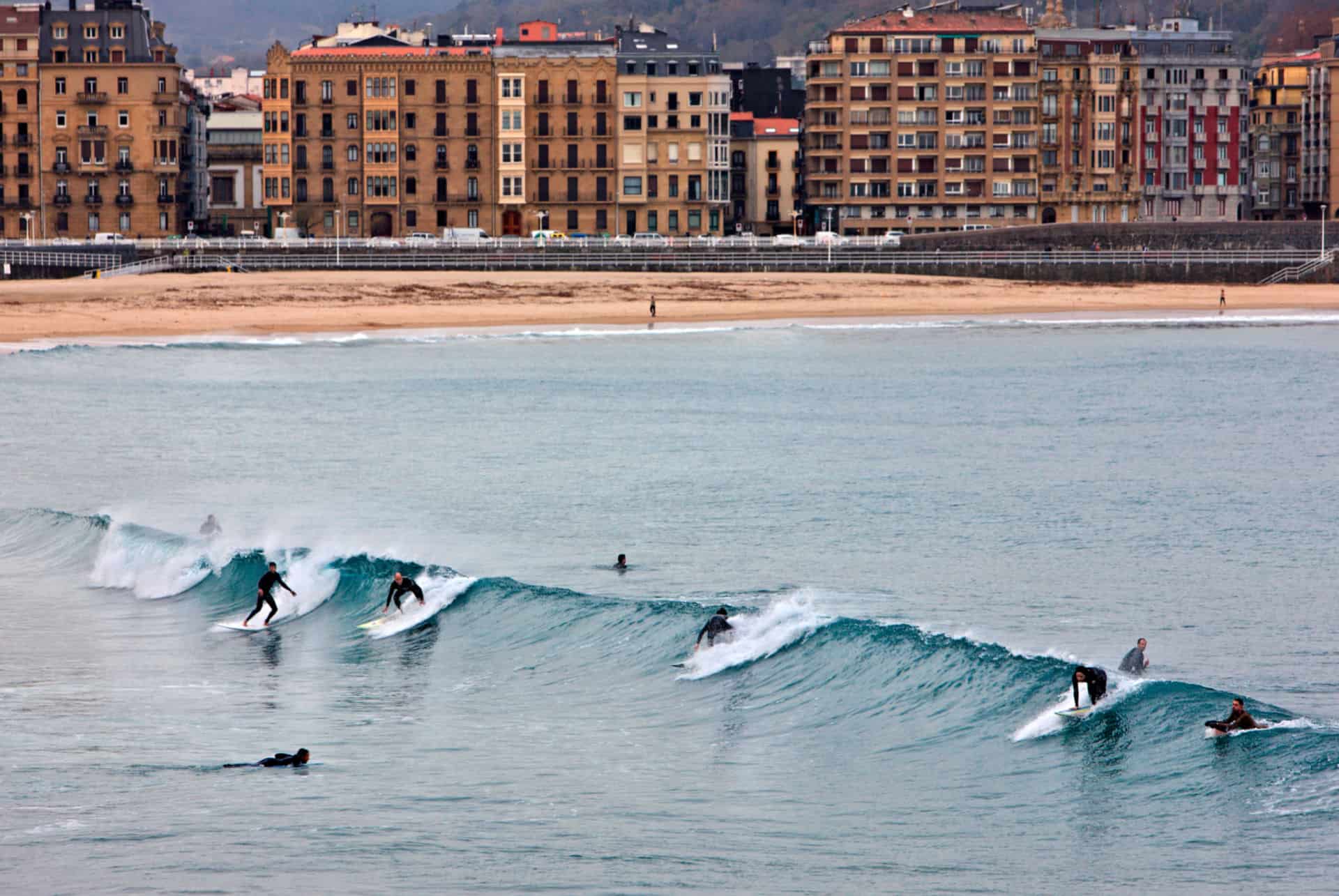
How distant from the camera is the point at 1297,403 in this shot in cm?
6556

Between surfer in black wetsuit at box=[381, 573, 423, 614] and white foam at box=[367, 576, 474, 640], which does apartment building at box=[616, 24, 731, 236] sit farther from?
surfer in black wetsuit at box=[381, 573, 423, 614]

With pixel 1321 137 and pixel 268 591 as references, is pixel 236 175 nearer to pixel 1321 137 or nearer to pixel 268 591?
pixel 1321 137

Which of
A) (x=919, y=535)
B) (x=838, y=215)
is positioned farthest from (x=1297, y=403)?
(x=838, y=215)

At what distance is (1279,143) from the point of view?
163m

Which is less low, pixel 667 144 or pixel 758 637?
pixel 667 144

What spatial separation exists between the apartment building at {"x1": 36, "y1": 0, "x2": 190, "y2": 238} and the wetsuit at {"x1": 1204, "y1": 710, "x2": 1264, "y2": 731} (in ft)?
400

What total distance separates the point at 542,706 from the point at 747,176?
411ft

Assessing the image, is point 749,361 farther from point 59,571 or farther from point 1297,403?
point 59,571

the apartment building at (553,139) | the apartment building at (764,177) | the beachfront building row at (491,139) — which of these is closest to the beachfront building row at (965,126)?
the apartment building at (764,177)

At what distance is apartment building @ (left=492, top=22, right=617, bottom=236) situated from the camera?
134625 mm

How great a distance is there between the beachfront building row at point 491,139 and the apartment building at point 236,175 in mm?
17456

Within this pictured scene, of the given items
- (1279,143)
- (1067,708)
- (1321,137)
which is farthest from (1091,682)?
(1279,143)

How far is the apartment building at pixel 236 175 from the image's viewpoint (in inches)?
5965

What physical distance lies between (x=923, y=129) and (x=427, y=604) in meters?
115
